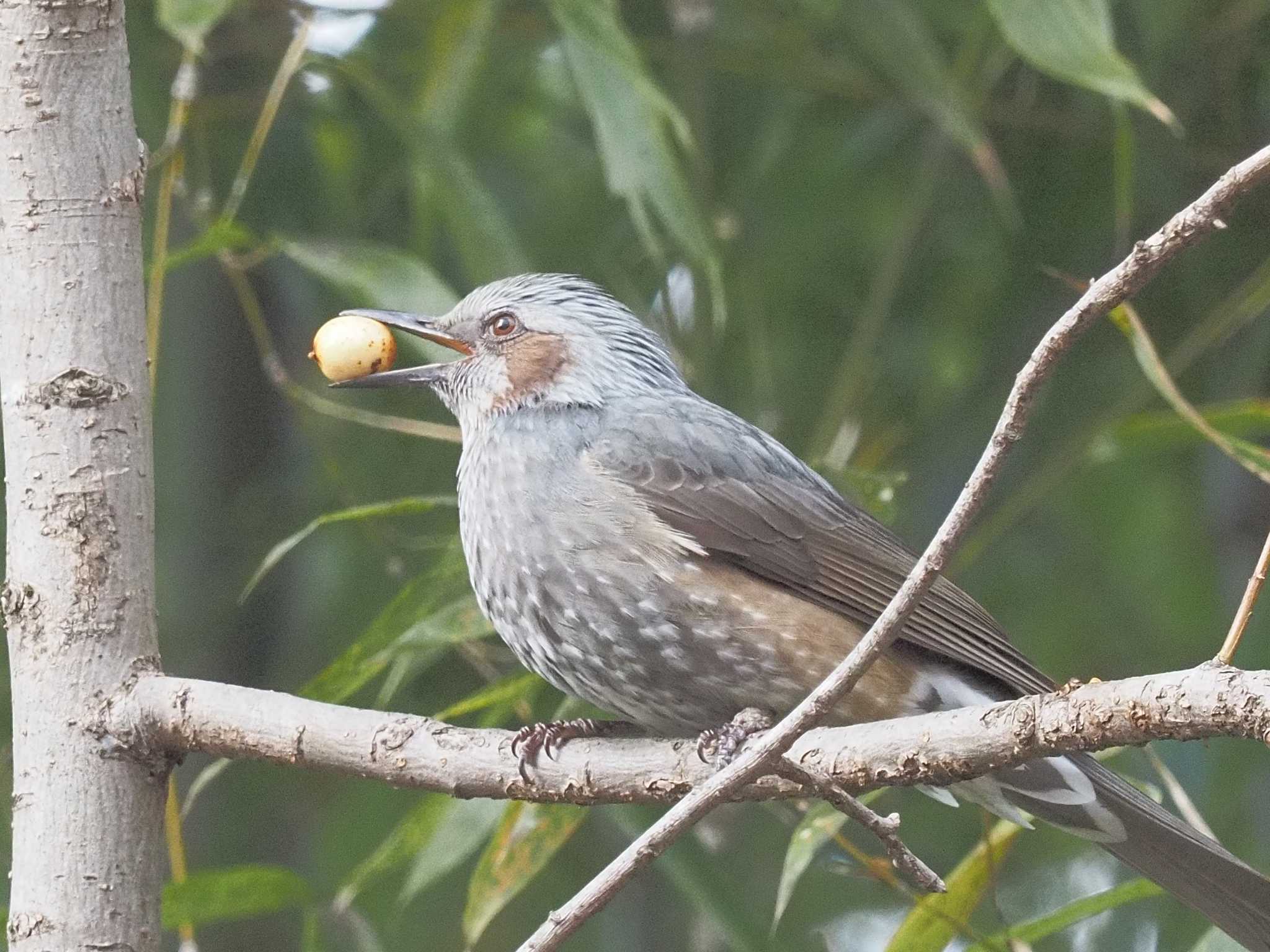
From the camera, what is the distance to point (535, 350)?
3.78 meters

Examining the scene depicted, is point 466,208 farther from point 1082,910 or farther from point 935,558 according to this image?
point 935,558

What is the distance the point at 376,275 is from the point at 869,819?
6.22ft

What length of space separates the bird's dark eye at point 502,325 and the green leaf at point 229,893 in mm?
1278

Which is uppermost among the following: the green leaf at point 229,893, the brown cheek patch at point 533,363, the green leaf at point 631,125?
the green leaf at point 631,125

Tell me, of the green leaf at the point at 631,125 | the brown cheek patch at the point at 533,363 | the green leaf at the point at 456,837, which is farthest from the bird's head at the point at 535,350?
the green leaf at the point at 456,837

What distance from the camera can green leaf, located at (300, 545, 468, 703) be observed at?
3273 mm

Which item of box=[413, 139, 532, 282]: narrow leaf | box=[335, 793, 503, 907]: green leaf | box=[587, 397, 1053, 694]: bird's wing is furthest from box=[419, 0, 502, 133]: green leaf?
box=[335, 793, 503, 907]: green leaf

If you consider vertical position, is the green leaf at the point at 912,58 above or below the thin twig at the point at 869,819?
above

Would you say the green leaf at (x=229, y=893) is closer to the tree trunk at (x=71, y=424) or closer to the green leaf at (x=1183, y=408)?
the tree trunk at (x=71, y=424)

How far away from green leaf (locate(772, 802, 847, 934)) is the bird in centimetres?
21

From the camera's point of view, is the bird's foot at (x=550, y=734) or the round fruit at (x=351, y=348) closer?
the bird's foot at (x=550, y=734)

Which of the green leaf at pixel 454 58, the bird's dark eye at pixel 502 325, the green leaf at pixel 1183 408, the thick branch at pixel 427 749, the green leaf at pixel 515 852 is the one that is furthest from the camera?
the green leaf at pixel 454 58

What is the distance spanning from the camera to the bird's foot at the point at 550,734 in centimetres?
253

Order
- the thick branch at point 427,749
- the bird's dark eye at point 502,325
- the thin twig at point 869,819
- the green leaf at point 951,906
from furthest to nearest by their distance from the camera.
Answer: the bird's dark eye at point 502,325 < the green leaf at point 951,906 < the thick branch at point 427,749 < the thin twig at point 869,819
